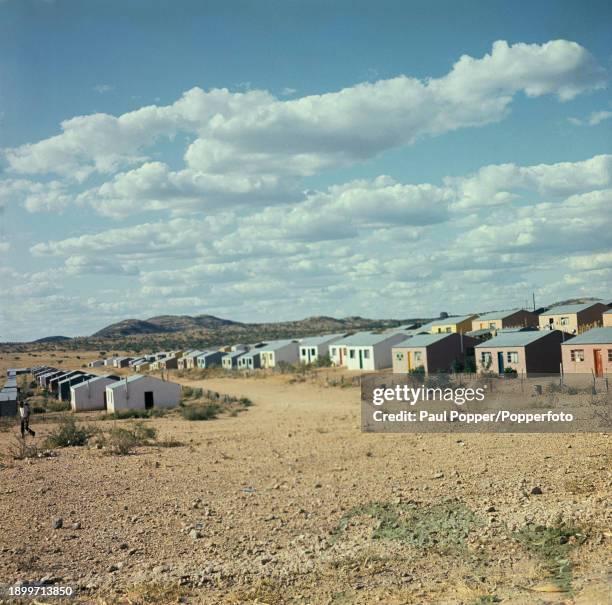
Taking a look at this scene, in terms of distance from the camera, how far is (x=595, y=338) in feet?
124

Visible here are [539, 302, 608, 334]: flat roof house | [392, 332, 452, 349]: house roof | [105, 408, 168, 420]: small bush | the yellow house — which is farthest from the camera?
the yellow house

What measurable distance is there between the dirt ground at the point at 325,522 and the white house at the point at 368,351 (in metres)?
35.4

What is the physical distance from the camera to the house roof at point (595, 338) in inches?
1458

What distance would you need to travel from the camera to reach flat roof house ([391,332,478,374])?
47438 millimetres

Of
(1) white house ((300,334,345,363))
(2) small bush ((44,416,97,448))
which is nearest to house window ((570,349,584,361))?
(2) small bush ((44,416,97,448))

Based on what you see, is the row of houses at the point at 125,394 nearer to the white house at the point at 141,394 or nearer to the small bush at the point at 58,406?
the white house at the point at 141,394

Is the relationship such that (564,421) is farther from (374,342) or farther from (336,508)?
(374,342)

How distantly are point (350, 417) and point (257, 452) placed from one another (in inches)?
359

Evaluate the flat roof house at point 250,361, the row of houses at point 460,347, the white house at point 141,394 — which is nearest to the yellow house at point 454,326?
the row of houses at point 460,347

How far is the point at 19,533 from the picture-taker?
12531 mm

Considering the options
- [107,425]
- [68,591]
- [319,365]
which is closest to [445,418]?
[107,425]

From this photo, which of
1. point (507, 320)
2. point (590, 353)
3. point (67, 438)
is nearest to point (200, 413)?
point (67, 438)

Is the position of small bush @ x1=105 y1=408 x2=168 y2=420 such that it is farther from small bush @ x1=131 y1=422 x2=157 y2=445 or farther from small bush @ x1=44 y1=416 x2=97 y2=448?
small bush @ x1=44 y1=416 x2=97 y2=448

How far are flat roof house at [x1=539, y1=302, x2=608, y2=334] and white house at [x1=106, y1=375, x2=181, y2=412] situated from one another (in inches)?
1181
